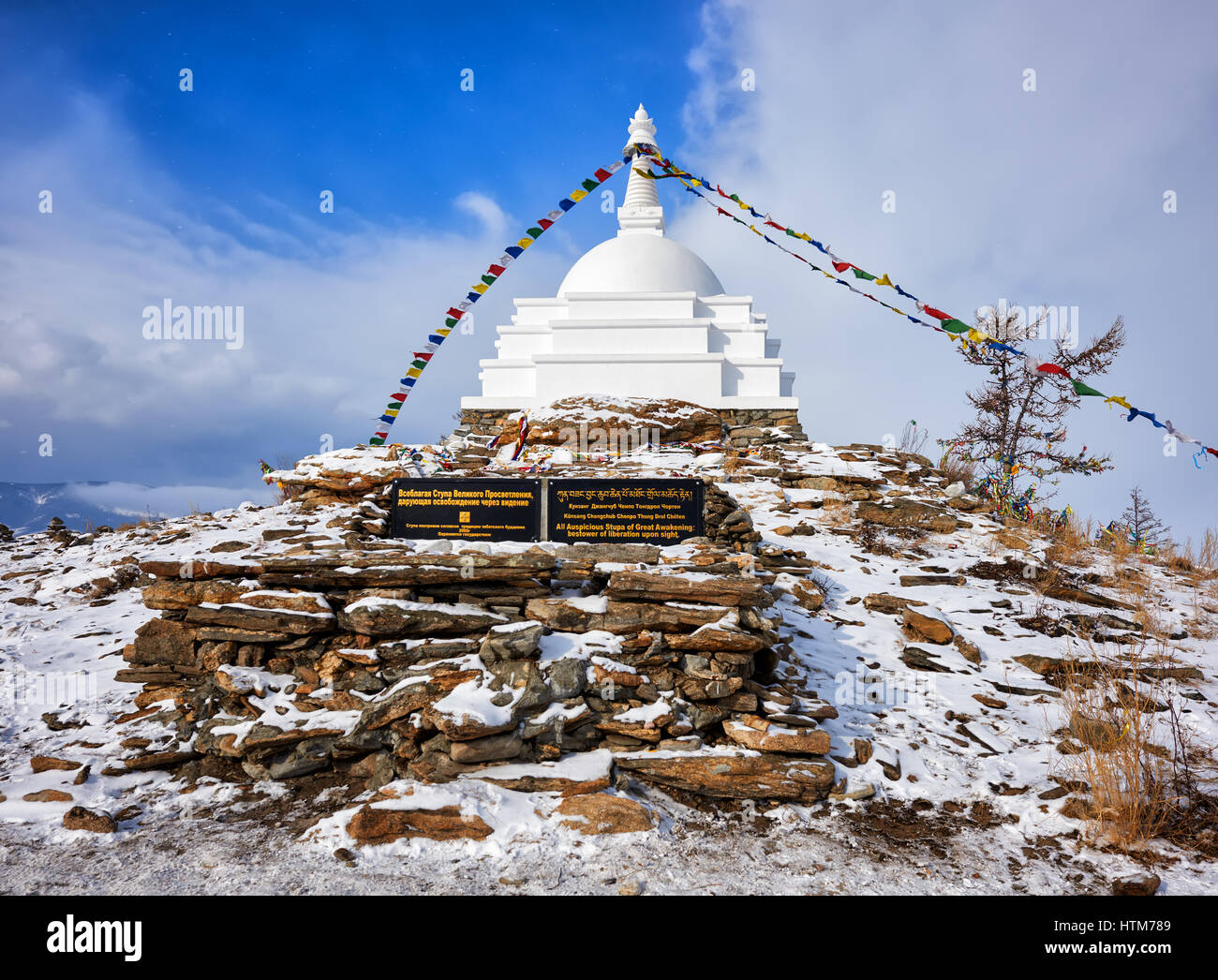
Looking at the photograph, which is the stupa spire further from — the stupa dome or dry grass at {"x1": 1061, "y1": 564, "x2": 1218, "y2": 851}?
dry grass at {"x1": 1061, "y1": 564, "x2": 1218, "y2": 851}

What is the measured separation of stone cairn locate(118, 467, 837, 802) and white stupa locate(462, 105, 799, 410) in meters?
14.2

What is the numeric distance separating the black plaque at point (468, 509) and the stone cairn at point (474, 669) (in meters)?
1.31

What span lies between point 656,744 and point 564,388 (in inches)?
657

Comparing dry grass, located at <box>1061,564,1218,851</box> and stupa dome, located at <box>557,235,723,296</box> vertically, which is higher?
stupa dome, located at <box>557,235,723,296</box>

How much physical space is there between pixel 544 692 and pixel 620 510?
337 centimetres

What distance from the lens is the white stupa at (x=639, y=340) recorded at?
20609mm

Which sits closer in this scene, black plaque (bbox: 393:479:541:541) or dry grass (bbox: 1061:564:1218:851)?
dry grass (bbox: 1061:564:1218:851)

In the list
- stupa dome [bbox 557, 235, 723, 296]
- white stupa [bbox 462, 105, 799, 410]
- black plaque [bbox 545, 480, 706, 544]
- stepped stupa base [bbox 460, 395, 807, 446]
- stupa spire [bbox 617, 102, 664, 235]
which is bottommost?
black plaque [bbox 545, 480, 706, 544]

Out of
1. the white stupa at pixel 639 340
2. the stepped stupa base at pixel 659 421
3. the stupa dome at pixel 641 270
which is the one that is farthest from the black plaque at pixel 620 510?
the stupa dome at pixel 641 270

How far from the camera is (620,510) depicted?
8227mm

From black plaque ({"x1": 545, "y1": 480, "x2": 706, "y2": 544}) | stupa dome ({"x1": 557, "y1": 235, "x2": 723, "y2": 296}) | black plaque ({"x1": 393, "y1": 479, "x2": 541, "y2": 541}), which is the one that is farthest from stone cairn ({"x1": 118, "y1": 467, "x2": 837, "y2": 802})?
stupa dome ({"x1": 557, "y1": 235, "x2": 723, "y2": 296})

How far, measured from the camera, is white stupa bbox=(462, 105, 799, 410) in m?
20.6

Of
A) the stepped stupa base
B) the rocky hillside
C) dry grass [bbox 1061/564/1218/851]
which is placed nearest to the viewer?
dry grass [bbox 1061/564/1218/851]

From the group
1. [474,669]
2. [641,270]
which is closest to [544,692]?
[474,669]
